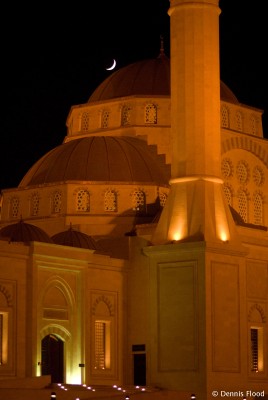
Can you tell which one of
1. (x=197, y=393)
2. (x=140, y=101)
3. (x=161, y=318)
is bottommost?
(x=197, y=393)

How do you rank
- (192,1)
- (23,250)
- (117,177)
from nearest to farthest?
1. (23,250)
2. (192,1)
3. (117,177)

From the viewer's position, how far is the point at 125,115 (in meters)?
45.6

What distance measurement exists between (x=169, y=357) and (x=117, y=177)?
862 centimetres

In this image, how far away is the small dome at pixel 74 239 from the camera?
3728 cm

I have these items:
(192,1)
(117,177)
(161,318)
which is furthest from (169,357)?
(192,1)

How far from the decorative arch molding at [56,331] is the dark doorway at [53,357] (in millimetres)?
201

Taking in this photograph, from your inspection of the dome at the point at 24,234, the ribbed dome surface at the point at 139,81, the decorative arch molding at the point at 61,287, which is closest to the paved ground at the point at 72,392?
the decorative arch molding at the point at 61,287

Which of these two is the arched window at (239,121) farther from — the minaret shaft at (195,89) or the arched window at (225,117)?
the minaret shaft at (195,89)

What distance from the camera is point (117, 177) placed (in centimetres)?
4172

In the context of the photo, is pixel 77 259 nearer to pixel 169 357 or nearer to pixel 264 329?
pixel 169 357

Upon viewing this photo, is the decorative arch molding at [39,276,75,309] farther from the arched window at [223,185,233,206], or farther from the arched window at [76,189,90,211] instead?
the arched window at [223,185,233,206]

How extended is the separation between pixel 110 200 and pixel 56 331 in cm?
725

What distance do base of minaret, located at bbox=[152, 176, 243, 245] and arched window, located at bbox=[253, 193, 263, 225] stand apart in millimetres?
8896

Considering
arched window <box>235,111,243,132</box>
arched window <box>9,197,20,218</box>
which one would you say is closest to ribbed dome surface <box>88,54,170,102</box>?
arched window <box>235,111,243,132</box>
